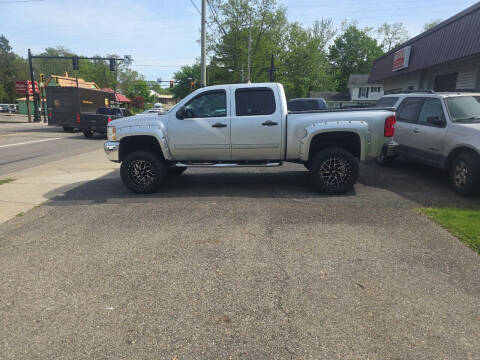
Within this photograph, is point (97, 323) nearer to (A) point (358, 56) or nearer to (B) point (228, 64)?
(B) point (228, 64)

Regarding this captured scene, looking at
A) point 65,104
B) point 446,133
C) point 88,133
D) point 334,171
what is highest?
point 65,104

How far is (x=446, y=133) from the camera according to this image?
664 centimetres

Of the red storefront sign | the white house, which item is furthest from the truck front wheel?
the white house

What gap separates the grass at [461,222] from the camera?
425 centimetres

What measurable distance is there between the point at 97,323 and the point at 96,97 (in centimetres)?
2494

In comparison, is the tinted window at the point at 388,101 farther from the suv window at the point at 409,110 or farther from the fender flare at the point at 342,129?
the fender flare at the point at 342,129

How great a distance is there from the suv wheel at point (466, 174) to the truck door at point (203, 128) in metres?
4.48

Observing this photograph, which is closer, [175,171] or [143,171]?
[143,171]

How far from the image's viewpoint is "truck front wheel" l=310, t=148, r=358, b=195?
627 cm

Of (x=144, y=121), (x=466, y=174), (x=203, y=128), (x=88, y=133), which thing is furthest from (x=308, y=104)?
(x=88, y=133)

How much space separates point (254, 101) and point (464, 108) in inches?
175

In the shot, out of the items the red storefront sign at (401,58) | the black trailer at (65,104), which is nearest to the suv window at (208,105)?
the red storefront sign at (401,58)

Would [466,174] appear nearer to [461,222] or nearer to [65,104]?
[461,222]

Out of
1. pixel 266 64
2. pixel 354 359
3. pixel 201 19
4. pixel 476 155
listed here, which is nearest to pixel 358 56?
pixel 266 64
